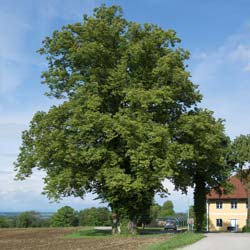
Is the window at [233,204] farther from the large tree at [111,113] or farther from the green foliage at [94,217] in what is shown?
the large tree at [111,113]

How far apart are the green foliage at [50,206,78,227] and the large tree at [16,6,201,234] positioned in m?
27.9

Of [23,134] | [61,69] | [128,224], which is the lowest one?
[128,224]

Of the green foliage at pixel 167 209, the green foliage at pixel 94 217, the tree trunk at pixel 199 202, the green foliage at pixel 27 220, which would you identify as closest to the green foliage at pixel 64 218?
the green foliage at pixel 94 217

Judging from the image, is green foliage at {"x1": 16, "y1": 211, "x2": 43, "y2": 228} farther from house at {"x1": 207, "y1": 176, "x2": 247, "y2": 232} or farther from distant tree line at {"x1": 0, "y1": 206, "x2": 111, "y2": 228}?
house at {"x1": 207, "y1": 176, "x2": 247, "y2": 232}

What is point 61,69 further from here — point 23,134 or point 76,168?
point 76,168

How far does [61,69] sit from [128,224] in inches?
514

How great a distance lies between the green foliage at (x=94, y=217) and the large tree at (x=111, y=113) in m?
28.5

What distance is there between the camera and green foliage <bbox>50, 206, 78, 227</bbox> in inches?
2458

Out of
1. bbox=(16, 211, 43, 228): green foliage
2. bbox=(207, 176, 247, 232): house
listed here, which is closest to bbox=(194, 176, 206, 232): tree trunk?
bbox=(16, 211, 43, 228): green foliage

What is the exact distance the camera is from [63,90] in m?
36.8

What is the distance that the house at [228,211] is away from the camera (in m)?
73.4

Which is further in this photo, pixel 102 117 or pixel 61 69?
pixel 61 69

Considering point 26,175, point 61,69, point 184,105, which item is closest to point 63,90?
point 61,69

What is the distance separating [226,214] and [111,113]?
45063mm
